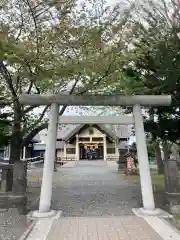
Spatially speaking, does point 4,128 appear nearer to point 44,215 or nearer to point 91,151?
point 44,215

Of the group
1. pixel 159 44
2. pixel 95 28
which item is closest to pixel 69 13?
pixel 95 28

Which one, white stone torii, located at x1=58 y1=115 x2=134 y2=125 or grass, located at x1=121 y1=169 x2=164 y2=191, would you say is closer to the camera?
white stone torii, located at x1=58 y1=115 x2=134 y2=125

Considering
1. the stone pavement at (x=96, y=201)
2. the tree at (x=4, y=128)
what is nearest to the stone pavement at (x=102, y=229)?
the stone pavement at (x=96, y=201)

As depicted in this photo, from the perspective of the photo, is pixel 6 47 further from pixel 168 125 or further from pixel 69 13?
pixel 168 125

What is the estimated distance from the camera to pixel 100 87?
971 centimetres

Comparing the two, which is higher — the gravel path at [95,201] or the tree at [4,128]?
the tree at [4,128]

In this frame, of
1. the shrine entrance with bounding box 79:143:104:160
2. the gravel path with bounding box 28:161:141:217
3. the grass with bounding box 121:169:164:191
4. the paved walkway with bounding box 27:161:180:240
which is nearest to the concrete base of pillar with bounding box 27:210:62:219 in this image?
the paved walkway with bounding box 27:161:180:240

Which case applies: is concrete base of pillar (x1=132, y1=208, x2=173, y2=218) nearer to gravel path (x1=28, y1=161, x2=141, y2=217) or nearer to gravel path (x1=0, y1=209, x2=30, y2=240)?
gravel path (x1=28, y1=161, x2=141, y2=217)

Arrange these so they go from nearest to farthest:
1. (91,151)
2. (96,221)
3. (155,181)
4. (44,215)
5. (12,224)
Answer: (12,224)
(96,221)
(44,215)
(155,181)
(91,151)

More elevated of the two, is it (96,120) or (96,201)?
(96,120)

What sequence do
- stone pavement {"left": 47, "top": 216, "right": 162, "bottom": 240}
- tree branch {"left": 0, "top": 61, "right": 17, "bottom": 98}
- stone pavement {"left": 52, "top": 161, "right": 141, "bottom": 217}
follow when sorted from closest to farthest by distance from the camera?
1. stone pavement {"left": 47, "top": 216, "right": 162, "bottom": 240}
2. stone pavement {"left": 52, "top": 161, "right": 141, "bottom": 217}
3. tree branch {"left": 0, "top": 61, "right": 17, "bottom": 98}

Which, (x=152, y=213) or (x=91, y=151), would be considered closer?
(x=152, y=213)

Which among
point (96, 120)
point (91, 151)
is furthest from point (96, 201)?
point (91, 151)

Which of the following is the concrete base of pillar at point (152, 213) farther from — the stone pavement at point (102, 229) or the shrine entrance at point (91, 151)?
the shrine entrance at point (91, 151)
